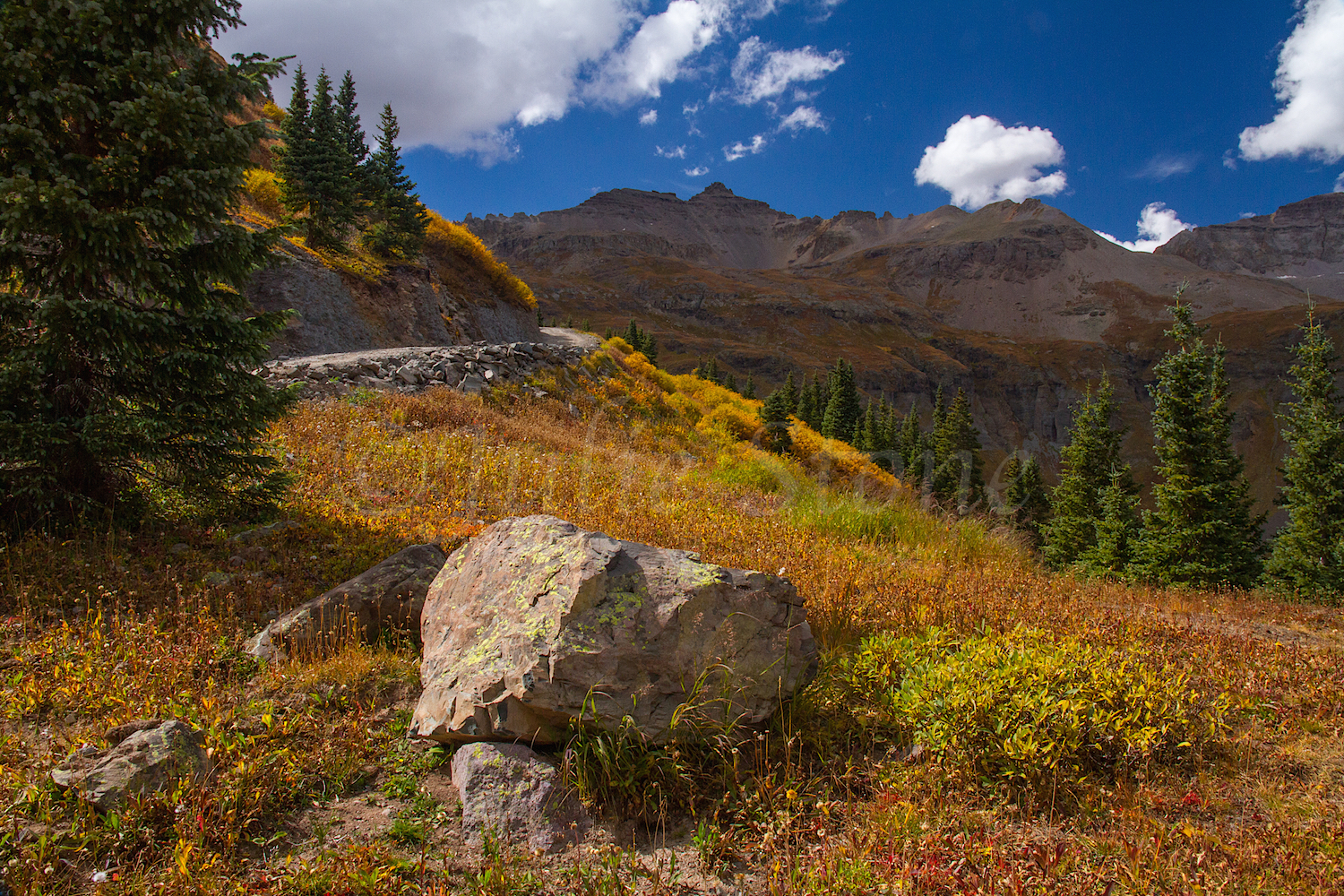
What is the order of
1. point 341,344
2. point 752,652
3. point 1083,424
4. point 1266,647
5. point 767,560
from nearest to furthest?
1. point 752,652
2. point 1266,647
3. point 767,560
4. point 341,344
5. point 1083,424

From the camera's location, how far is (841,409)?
160 feet

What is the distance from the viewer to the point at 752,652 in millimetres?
3490

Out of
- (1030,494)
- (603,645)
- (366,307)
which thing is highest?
(366,307)

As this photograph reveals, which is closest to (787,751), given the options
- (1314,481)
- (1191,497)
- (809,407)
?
(1191,497)

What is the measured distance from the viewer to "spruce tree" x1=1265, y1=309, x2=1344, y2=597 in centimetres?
1505

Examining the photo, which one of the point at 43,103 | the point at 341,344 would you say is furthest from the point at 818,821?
the point at 341,344

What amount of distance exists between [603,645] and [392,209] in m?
27.4

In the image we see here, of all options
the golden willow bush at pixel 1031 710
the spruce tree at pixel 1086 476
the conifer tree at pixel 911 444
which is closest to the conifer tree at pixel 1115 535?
the spruce tree at pixel 1086 476

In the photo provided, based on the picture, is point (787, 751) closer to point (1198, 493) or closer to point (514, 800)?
point (514, 800)

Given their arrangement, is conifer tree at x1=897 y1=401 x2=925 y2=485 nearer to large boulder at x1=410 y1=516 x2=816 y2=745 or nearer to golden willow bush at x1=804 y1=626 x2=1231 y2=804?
golden willow bush at x1=804 y1=626 x2=1231 y2=804

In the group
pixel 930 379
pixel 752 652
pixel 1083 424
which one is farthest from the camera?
pixel 930 379

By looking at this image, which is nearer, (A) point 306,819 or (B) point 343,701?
(A) point 306,819

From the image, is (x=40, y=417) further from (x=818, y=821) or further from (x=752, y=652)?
(x=818, y=821)

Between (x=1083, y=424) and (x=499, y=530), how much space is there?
1040 inches
